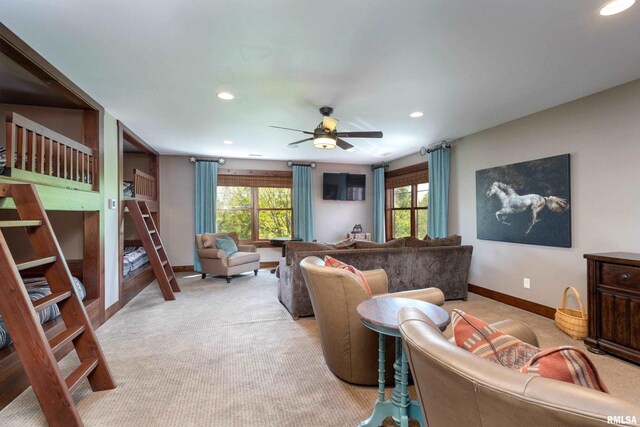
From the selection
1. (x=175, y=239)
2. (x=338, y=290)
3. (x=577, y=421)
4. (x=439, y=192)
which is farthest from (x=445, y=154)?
(x=175, y=239)

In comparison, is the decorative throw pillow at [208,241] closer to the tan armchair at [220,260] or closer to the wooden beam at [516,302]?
the tan armchair at [220,260]

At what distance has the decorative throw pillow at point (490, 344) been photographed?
2.98ft


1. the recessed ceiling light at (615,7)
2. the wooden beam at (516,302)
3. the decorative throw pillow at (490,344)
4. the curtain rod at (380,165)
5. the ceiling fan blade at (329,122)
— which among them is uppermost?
the recessed ceiling light at (615,7)

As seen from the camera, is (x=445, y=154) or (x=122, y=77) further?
(x=445, y=154)

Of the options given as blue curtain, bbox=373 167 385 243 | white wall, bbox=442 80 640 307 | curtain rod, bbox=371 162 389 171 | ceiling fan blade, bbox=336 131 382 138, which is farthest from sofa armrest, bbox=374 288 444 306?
curtain rod, bbox=371 162 389 171

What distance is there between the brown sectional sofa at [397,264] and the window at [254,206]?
9.73 ft

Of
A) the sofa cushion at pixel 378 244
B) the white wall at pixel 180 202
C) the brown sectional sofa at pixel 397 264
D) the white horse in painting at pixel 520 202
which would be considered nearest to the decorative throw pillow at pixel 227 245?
the white wall at pixel 180 202

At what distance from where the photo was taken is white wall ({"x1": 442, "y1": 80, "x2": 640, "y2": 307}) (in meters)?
2.93

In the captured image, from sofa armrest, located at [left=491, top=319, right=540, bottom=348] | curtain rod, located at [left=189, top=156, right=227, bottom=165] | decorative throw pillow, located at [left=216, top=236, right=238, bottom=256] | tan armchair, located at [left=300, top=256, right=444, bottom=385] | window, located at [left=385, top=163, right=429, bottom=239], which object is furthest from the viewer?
curtain rod, located at [left=189, top=156, right=227, bottom=165]

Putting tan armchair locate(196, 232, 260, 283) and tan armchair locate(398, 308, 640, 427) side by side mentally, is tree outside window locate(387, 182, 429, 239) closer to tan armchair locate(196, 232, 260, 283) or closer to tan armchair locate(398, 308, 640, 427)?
tan armchair locate(196, 232, 260, 283)

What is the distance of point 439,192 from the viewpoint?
521 centimetres

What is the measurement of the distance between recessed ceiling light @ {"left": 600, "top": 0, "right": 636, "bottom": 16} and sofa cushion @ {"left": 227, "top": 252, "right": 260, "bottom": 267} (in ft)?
17.2

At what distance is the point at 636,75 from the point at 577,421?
3.55 metres

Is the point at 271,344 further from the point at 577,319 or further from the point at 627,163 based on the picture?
the point at 627,163
